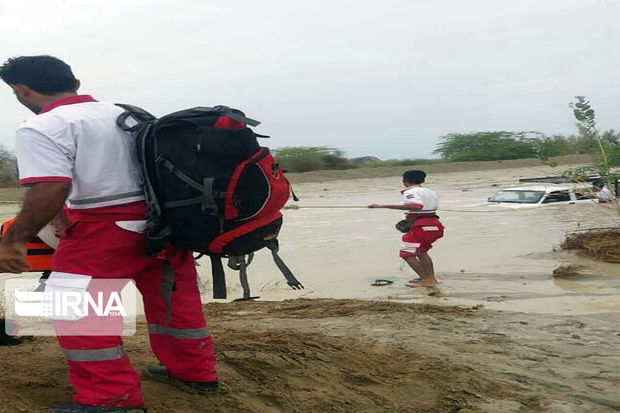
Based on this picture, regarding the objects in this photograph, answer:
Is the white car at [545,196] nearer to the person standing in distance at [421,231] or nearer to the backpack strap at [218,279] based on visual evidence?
the person standing in distance at [421,231]

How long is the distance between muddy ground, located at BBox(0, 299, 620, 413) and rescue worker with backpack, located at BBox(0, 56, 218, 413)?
14.0 inches

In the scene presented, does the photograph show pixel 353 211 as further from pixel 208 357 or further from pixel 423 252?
pixel 208 357

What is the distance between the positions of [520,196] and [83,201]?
18.3 meters

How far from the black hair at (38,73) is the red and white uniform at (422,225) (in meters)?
7.11

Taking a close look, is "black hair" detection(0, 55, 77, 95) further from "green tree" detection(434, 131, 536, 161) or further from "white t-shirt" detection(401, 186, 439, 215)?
"green tree" detection(434, 131, 536, 161)

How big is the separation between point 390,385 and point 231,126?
190 cm

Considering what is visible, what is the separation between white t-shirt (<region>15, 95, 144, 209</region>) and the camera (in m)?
3.29

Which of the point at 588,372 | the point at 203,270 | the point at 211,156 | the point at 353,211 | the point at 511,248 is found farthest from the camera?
the point at 353,211

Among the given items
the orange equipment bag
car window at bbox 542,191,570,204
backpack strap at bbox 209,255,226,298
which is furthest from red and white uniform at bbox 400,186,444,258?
car window at bbox 542,191,570,204

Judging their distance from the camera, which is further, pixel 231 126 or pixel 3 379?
pixel 3 379

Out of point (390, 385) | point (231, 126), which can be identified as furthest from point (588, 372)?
point (231, 126)

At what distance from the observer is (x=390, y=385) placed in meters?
4.50

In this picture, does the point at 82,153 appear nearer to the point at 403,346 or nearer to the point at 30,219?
the point at 30,219

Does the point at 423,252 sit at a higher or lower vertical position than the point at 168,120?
lower
